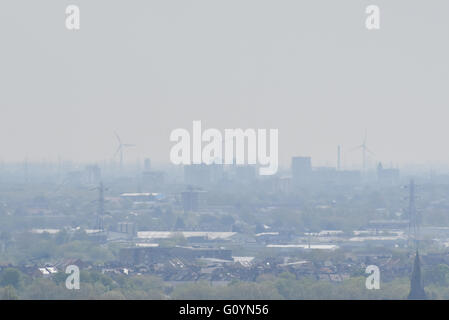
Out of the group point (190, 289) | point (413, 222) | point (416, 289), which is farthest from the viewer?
point (413, 222)

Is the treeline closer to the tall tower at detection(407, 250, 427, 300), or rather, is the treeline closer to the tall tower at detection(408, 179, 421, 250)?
the tall tower at detection(407, 250, 427, 300)

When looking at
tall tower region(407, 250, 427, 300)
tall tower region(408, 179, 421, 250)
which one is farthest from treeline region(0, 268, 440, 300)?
tall tower region(408, 179, 421, 250)

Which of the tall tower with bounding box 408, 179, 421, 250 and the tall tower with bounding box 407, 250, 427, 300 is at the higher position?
the tall tower with bounding box 407, 250, 427, 300

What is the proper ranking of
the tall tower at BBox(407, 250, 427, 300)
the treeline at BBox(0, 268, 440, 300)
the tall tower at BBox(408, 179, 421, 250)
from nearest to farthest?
the tall tower at BBox(407, 250, 427, 300)
the treeline at BBox(0, 268, 440, 300)
the tall tower at BBox(408, 179, 421, 250)

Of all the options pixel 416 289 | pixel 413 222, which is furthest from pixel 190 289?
pixel 413 222

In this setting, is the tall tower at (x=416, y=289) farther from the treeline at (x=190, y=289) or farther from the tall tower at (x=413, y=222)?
the tall tower at (x=413, y=222)

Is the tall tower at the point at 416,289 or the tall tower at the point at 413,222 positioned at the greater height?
the tall tower at the point at 416,289

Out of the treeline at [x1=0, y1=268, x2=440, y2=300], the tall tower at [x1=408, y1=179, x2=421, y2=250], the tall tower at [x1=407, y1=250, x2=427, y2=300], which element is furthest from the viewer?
the tall tower at [x1=408, y1=179, x2=421, y2=250]

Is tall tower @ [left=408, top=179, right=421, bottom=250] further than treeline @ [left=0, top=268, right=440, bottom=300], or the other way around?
tall tower @ [left=408, top=179, right=421, bottom=250]

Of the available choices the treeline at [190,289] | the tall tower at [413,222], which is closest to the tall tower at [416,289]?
the treeline at [190,289]

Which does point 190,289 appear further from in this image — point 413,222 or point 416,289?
point 413,222

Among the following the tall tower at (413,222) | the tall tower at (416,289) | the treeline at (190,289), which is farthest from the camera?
the tall tower at (413,222)

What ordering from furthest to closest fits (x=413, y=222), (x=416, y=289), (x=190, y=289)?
(x=413, y=222)
(x=190, y=289)
(x=416, y=289)
